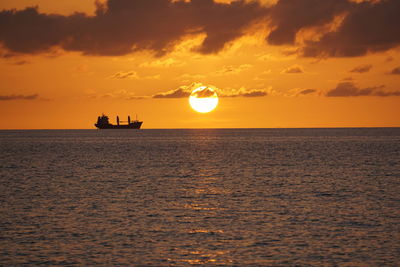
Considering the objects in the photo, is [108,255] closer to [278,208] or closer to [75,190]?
[278,208]

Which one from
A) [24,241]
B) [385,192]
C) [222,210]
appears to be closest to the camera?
[24,241]

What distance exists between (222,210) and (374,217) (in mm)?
11161

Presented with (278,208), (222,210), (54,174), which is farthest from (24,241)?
(54,174)

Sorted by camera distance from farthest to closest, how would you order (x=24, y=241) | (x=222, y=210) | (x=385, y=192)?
(x=385, y=192) → (x=222, y=210) → (x=24, y=241)

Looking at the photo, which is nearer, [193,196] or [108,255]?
[108,255]

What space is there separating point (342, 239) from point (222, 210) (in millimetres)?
12399

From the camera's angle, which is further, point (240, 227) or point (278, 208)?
point (278, 208)

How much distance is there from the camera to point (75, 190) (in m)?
56.6

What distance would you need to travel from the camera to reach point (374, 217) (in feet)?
128

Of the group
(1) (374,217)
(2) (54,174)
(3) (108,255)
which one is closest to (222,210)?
(1) (374,217)

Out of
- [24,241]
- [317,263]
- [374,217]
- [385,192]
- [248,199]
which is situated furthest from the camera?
[385,192]

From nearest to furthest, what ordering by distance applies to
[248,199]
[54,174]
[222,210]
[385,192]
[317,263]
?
[317,263]
[222,210]
[248,199]
[385,192]
[54,174]

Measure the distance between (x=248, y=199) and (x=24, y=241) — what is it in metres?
22.2

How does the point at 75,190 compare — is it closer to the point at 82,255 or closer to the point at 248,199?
the point at 248,199
